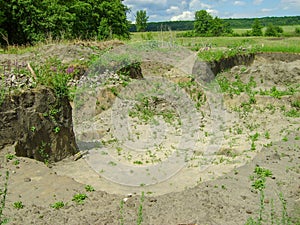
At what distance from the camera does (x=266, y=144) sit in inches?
320

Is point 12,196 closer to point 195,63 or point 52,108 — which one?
point 52,108

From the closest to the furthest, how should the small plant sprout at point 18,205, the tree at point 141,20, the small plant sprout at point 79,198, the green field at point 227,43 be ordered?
1. the small plant sprout at point 18,205
2. the small plant sprout at point 79,198
3. the green field at point 227,43
4. the tree at point 141,20

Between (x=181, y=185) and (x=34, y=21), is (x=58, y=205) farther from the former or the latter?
(x=34, y=21)

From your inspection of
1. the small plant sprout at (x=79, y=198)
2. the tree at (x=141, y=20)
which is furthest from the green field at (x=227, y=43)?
the tree at (x=141, y=20)

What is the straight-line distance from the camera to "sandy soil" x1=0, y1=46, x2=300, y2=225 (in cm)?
468

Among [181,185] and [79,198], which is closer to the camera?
[79,198]

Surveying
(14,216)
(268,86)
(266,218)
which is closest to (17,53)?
(268,86)

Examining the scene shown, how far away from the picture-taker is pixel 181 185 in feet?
19.9

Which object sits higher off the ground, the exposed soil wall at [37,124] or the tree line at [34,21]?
the tree line at [34,21]

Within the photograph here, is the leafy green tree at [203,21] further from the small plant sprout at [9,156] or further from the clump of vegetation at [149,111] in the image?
the small plant sprout at [9,156]

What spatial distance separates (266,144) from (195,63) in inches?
291

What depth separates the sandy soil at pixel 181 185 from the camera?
468 centimetres

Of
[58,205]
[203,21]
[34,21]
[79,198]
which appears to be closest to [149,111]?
[79,198]

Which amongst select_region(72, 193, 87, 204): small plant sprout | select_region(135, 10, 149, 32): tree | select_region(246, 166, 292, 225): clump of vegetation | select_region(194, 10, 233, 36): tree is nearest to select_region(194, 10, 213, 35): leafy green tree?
select_region(194, 10, 233, 36): tree
